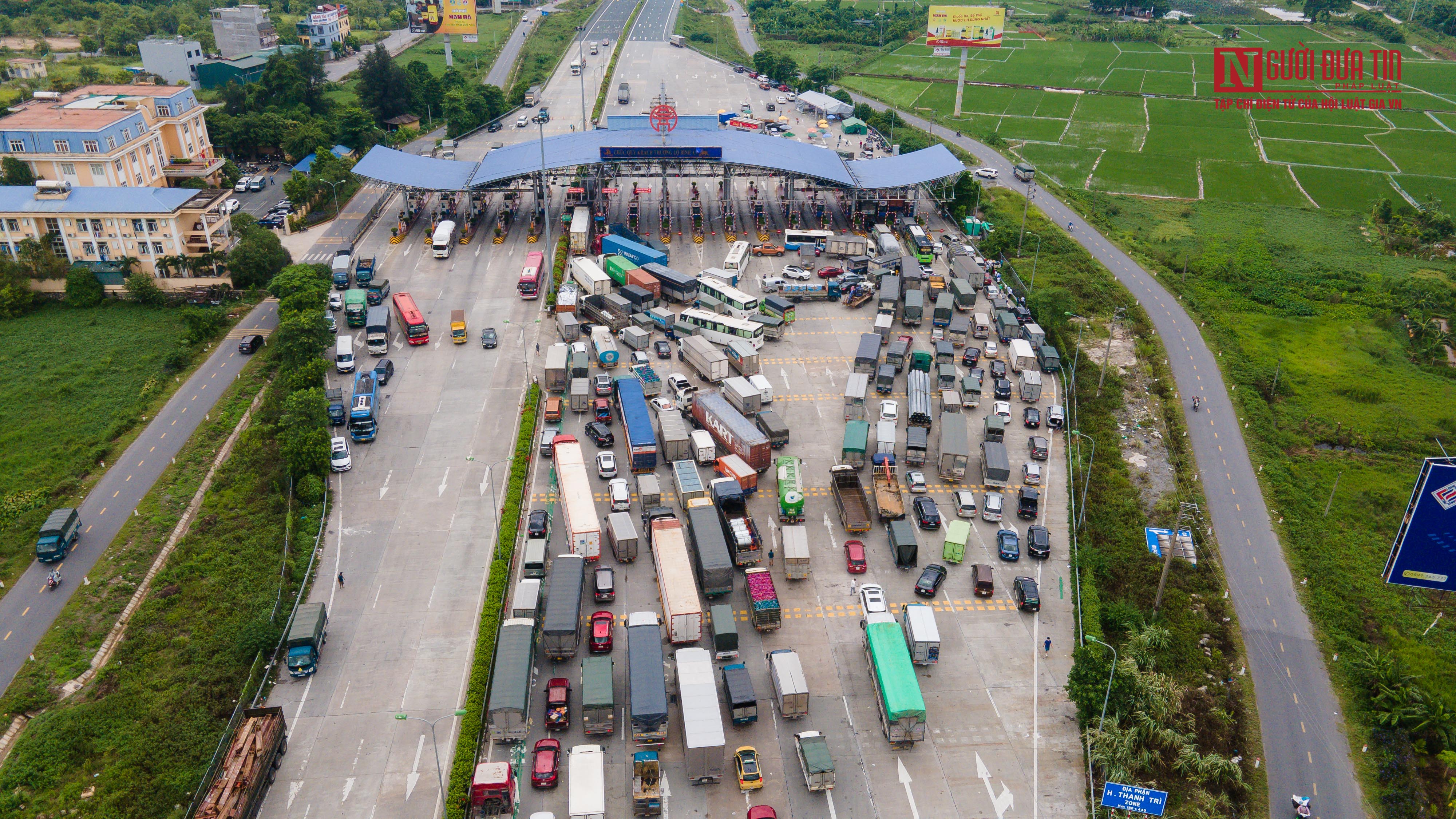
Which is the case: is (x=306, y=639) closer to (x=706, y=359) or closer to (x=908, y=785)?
(x=908, y=785)

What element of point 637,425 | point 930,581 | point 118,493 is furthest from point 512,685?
point 118,493

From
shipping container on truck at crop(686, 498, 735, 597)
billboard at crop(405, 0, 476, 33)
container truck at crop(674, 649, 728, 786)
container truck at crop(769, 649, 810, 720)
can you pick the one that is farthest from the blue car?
billboard at crop(405, 0, 476, 33)

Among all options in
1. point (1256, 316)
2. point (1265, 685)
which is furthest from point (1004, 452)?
point (1256, 316)

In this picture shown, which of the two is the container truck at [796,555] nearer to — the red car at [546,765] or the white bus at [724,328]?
the red car at [546,765]

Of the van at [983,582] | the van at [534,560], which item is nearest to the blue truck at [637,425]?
the van at [534,560]

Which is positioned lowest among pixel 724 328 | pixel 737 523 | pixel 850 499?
pixel 850 499
